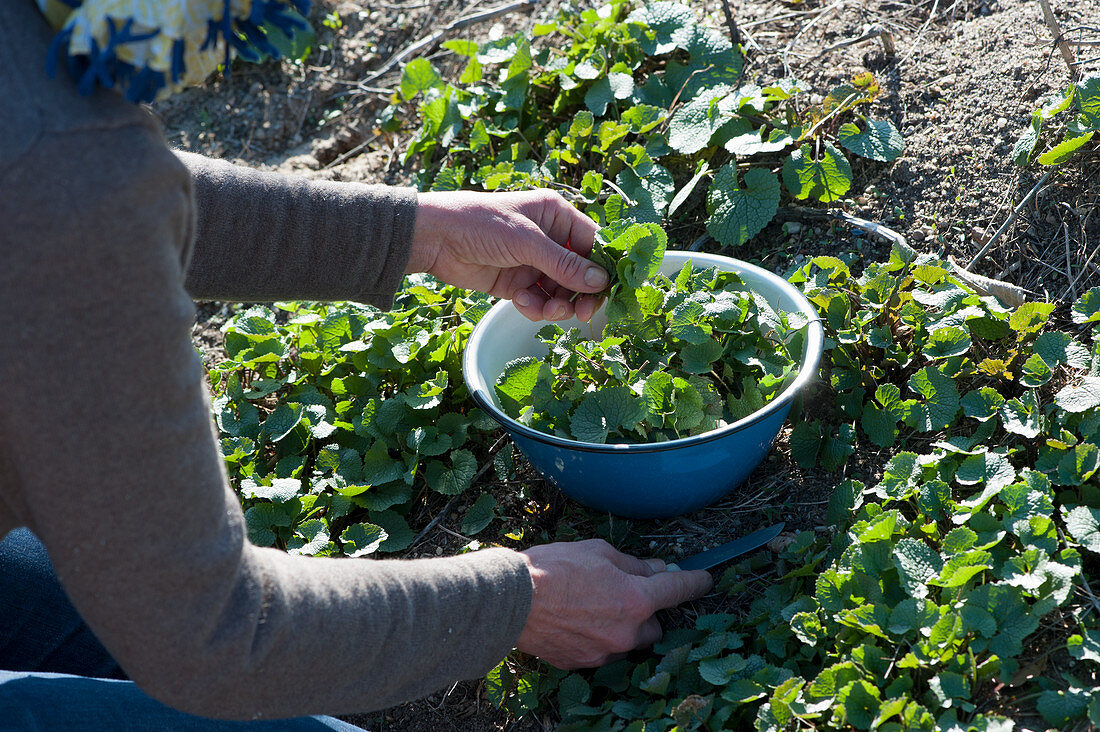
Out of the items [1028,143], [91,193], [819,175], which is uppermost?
[91,193]

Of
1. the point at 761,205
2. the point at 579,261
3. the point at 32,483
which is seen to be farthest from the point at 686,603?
the point at 32,483

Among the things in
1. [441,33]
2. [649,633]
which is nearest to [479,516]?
[649,633]

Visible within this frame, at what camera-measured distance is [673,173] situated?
2.06m

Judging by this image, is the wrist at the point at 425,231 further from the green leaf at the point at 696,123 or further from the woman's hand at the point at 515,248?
the green leaf at the point at 696,123

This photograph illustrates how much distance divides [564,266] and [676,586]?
514 millimetres

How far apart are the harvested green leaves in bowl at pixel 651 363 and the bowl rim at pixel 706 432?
0.03m

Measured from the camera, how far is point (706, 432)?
1367mm

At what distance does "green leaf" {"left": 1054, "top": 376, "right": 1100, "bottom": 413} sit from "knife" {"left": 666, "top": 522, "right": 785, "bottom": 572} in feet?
1.48

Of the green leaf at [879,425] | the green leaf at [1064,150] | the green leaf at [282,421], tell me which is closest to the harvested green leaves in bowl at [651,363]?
the green leaf at [879,425]

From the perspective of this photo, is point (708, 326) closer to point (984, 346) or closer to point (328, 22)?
point (984, 346)

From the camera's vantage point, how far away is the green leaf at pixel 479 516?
160cm

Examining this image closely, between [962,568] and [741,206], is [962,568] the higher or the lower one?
the lower one

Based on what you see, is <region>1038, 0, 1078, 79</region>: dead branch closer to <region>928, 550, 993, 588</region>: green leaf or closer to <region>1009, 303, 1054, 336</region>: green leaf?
<region>1009, 303, 1054, 336</region>: green leaf

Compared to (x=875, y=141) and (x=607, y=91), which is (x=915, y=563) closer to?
(x=875, y=141)
